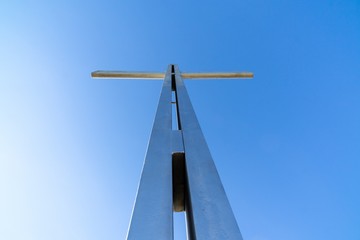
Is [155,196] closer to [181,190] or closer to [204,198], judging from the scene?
[204,198]

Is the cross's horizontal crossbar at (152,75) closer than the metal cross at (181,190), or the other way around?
the metal cross at (181,190)

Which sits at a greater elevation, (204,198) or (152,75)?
(152,75)

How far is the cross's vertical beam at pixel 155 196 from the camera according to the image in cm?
74

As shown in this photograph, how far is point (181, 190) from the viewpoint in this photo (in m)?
1.15

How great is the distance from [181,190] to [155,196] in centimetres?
29

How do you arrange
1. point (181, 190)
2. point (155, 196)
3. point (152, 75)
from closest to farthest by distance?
point (155, 196)
point (181, 190)
point (152, 75)

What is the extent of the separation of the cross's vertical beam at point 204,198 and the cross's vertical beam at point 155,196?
0.08 metres

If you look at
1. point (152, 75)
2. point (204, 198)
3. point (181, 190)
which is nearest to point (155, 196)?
point (204, 198)

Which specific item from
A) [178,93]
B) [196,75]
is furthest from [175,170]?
[196,75]

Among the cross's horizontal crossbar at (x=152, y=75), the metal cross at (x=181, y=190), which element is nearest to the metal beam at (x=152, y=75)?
the cross's horizontal crossbar at (x=152, y=75)

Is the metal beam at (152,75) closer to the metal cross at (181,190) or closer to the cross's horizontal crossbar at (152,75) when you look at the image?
the cross's horizontal crossbar at (152,75)

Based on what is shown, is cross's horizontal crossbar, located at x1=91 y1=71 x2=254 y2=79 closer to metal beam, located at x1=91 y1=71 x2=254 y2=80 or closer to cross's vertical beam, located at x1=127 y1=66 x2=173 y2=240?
metal beam, located at x1=91 y1=71 x2=254 y2=80

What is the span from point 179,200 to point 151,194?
0.88ft

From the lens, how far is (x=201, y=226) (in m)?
0.77
